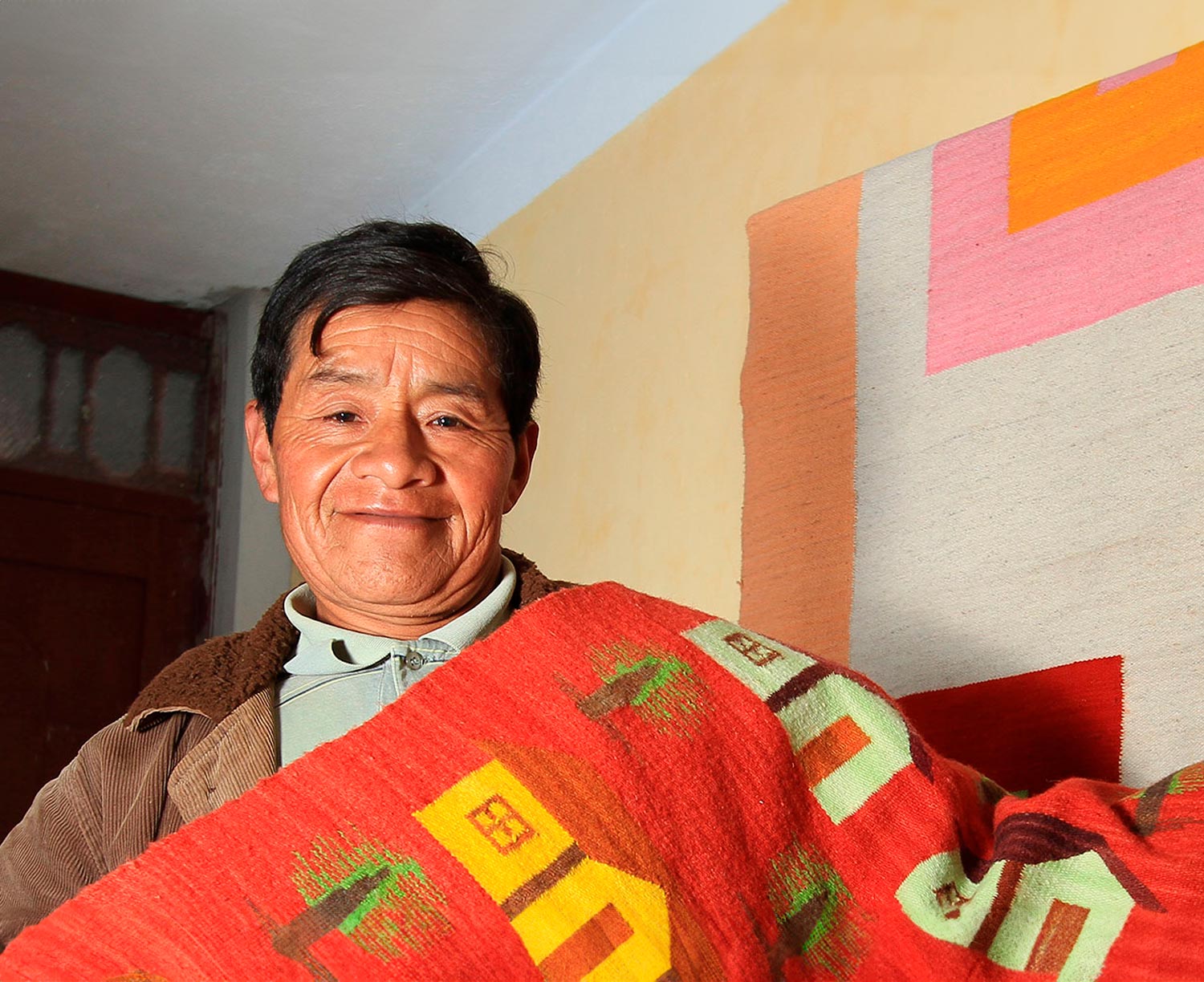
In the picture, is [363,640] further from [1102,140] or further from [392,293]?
[1102,140]

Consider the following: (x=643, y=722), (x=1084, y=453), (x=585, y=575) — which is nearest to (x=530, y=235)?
(x=585, y=575)

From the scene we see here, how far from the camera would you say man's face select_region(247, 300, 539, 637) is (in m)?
1.27

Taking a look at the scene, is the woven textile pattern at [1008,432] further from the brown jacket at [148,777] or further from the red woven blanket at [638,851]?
the brown jacket at [148,777]

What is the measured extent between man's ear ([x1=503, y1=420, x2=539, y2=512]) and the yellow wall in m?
0.56

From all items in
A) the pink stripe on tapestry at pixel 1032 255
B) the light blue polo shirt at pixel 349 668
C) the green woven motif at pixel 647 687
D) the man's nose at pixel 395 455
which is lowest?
the light blue polo shirt at pixel 349 668

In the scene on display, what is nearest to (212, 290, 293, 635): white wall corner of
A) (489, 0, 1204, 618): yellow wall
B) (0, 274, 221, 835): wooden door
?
(0, 274, 221, 835): wooden door

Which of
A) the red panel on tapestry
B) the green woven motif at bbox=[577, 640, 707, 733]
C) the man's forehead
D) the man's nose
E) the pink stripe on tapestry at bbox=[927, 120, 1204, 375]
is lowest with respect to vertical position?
the red panel on tapestry

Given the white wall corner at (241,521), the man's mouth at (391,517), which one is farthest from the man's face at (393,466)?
the white wall corner at (241,521)

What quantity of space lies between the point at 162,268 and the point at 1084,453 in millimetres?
2513

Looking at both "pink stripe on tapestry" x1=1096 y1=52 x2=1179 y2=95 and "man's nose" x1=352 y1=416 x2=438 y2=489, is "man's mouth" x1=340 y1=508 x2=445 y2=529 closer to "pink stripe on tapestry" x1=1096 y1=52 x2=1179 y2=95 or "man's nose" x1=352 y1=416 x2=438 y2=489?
"man's nose" x1=352 y1=416 x2=438 y2=489

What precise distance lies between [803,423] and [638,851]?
80 cm

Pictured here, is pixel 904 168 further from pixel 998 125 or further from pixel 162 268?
pixel 162 268

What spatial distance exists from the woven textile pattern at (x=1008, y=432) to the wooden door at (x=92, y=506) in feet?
6.90

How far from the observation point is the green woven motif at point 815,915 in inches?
34.2
